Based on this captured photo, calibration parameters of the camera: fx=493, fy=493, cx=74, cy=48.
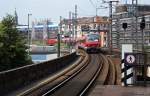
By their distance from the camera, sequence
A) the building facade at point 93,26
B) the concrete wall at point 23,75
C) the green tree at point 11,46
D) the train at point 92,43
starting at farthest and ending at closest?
the building facade at point 93,26 → the train at point 92,43 → the green tree at point 11,46 → the concrete wall at point 23,75

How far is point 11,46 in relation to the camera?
4228 cm

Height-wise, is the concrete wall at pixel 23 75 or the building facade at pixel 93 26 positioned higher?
the building facade at pixel 93 26

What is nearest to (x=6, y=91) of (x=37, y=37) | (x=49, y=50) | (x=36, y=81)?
(x=36, y=81)

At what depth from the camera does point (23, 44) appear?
43500 millimetres

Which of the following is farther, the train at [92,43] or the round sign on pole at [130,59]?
the train at [92,43]

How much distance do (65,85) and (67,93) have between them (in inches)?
167

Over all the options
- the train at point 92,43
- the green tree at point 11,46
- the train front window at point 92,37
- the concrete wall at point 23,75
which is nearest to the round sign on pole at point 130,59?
the concrete wall at point 23,75

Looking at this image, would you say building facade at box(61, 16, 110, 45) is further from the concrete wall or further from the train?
the concrete wall

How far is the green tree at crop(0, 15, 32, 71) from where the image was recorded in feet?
133

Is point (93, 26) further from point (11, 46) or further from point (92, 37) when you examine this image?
point (11, 46)

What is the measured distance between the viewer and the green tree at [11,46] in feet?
133

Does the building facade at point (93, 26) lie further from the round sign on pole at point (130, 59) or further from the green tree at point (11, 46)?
the round sign on pole at point (130, 59)

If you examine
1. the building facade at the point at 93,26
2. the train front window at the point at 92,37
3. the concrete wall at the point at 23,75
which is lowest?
the concrete wall at the point at 23,75

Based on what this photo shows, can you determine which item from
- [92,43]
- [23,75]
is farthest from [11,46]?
[92,43]
